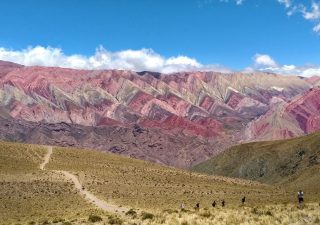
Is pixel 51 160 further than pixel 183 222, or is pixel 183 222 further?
pixel 51 160

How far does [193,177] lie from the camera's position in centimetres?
11181

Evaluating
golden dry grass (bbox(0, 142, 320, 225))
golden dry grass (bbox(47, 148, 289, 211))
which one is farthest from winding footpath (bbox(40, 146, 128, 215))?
golden dry grass (bbox(47, 148, 289, 211))

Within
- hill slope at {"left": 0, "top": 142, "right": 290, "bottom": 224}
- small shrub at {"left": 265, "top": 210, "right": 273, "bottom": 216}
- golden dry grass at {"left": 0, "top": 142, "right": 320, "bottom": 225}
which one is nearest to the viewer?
small shrub at {"left": 265, "top": 210, "right": 273, "bottom": 216}

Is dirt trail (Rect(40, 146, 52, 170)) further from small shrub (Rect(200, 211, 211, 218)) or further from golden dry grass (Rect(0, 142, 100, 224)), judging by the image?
small shrub (Rect(200, 211, 211, 218))

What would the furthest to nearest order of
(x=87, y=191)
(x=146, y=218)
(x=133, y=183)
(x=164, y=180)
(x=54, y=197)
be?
(x=164, y=180) < (x=133, y=183) < (x=87, y=191) < (x=54, y=197) < (x=146, y=218)

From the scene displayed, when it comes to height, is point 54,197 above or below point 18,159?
below

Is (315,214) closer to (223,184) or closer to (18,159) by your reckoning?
(223,184)

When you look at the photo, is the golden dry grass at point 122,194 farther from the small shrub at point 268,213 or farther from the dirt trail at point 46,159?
the dirt trail at point 46,159

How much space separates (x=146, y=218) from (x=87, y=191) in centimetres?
4770

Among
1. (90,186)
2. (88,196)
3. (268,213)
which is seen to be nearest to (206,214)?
(268,213)

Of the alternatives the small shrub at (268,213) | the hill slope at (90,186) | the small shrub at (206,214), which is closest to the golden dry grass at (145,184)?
the hill slope at (90,186)

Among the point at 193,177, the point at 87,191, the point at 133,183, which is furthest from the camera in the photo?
the point at 193,177

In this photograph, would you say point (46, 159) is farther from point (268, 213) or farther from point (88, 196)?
point (268, 213)

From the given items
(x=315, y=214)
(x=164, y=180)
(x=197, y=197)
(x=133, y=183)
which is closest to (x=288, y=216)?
(x=315, y=214)
